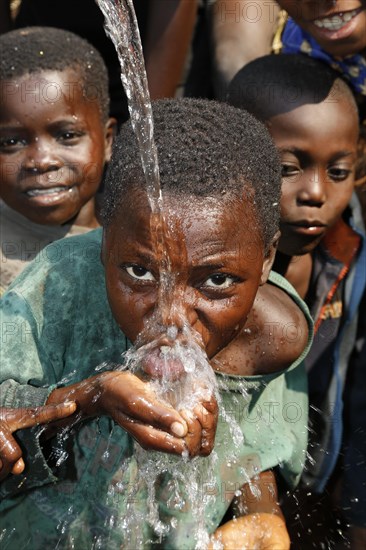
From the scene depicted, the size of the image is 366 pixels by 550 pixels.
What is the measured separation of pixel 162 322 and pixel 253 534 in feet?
2.35

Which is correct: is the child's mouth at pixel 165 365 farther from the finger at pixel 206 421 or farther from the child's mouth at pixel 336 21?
the child's mouth at pixel 336 21

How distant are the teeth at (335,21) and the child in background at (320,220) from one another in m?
0.15

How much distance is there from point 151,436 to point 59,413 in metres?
0.23

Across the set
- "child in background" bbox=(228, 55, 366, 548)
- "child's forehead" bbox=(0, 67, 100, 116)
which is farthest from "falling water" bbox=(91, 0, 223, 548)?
"child in background" bbox=(228, 55, 366, 548)

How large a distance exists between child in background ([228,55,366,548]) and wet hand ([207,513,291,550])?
0.62 m

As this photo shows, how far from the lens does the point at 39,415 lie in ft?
6.01

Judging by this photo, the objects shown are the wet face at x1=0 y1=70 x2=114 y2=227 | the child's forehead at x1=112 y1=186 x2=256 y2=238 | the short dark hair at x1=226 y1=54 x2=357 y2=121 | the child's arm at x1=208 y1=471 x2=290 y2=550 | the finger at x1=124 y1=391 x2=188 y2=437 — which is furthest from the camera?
the wet face at x1=0 y1=70 x2=114 y2=227

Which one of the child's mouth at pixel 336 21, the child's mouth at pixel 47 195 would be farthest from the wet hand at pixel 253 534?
the child's mouth at pixel 336 21

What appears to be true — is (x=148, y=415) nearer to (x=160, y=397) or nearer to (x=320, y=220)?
(x=160, y=397)

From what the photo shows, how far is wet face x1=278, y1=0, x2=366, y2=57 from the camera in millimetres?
2684

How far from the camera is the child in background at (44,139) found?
286 centimetres

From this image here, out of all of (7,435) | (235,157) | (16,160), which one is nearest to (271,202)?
(235,157)

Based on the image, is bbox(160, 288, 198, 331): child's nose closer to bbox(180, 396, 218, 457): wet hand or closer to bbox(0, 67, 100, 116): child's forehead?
bbox(180, 396, 218, 457): wet hand

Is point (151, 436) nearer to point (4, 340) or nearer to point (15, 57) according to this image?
point (4, 340)
